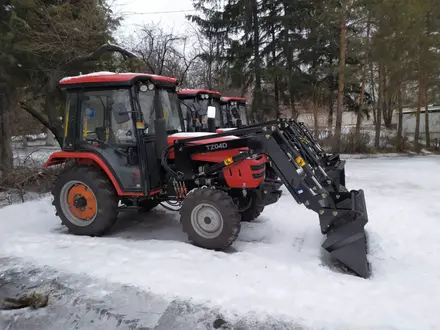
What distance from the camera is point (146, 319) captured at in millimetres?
3480

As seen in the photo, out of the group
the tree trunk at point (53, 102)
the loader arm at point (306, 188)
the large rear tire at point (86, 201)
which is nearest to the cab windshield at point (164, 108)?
the loader arm at point (306, 188)

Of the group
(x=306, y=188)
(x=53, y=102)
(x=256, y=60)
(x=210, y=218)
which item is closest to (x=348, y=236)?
(x=306, y=188)

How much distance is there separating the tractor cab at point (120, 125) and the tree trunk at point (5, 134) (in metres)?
5.24

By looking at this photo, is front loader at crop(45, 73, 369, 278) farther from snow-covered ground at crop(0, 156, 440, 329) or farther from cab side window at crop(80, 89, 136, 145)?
snow-covered ground at crop(0, 156, 440, 329)

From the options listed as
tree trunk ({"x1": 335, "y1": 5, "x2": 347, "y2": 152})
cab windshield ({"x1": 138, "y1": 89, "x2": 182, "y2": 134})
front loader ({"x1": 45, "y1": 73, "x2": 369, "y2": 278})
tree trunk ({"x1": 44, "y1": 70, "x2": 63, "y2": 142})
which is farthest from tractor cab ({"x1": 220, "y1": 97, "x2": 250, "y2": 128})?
front loader ({"x1": 45, "y1": 73, "x2": 369, "y2": 278})

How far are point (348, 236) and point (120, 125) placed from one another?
339 centimetres

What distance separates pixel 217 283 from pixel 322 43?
63.6ft

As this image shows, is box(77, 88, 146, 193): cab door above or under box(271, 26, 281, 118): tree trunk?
under

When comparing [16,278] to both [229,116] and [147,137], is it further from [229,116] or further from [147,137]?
[229,116]

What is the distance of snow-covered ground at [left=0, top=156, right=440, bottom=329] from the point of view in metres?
3.51

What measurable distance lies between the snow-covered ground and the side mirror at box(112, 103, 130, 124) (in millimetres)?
1686

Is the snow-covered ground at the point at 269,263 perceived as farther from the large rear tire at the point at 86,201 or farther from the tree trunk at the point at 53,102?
the tree trunk at the point at 53,102

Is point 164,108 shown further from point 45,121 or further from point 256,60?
point 256,60

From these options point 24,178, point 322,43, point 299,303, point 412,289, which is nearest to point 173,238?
point 299,303
